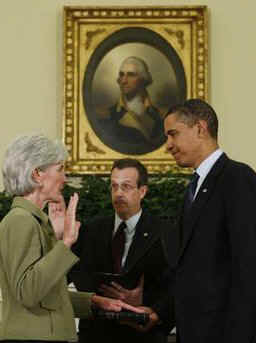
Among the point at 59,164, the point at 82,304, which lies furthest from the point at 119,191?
the point at 59,164

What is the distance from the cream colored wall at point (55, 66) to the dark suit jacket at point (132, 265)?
3064mm

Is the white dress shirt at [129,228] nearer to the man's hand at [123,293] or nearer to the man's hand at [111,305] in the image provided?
the man's hand at [123,293]

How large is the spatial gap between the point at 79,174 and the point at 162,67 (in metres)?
1.39

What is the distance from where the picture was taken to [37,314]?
3551 millimetres

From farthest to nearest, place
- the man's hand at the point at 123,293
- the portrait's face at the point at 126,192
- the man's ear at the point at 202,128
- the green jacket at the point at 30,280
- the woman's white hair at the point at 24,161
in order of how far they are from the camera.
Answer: the portrait's face at the point at 126,192, the man's hand at the point at 123,293, the man's ear at the point at 202,128, the woman's white hair at the point at 24,161, the green jacket at the point at 30,280

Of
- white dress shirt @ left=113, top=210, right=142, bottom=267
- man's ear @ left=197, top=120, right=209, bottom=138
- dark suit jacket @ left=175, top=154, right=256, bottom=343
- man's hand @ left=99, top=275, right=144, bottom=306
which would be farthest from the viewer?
white dress shirt @ left=113, top=210, right=142, bottom=267

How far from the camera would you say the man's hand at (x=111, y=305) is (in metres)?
4.39

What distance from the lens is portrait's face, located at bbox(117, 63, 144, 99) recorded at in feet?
25.8

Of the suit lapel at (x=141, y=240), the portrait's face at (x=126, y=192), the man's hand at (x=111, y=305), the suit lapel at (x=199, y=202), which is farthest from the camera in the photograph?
the portrait's face at (x=126, y=192)

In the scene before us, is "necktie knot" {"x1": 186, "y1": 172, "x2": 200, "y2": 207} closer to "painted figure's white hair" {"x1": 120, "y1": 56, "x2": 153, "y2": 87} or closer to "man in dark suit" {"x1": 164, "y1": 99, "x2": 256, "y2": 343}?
"man in dark suit" {"x1": 164, "y1": 99, "x2": 256, "y2": 343}

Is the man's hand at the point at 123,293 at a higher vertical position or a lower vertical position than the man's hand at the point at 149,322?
higher

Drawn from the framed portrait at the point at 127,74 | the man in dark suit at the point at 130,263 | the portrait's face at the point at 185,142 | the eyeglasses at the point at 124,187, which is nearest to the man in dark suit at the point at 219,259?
the portrait's face at the point at 185,142

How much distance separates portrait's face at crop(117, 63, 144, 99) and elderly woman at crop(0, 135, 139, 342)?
4047 mm

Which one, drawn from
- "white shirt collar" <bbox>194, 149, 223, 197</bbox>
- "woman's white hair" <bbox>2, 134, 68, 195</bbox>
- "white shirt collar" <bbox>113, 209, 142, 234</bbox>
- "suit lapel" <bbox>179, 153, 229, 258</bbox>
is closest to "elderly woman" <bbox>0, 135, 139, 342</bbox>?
"woman's white hair" <bbox>2, 134, 68, 195</bbox>
